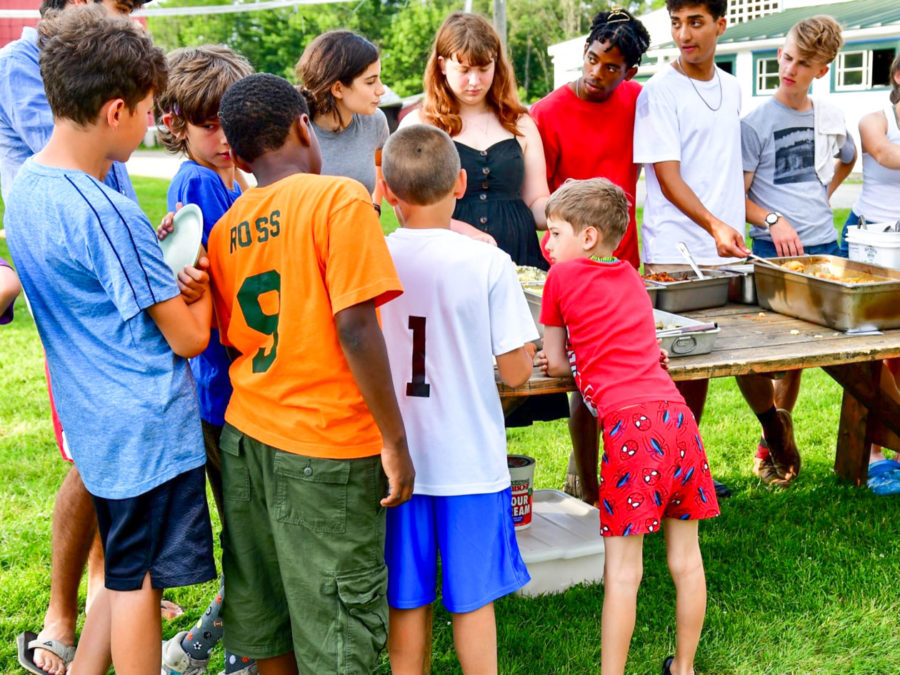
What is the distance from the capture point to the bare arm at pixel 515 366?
2385 millimetres

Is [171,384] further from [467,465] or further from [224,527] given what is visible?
[467,465]

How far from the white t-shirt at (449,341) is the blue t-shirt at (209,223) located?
505 mm

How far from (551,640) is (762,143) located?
234cm

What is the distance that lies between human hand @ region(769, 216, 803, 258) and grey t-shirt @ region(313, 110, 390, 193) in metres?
1.60

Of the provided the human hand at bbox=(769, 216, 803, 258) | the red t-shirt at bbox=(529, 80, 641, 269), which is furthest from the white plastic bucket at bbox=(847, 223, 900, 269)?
the red t-shirt at bbox=(529, 80, 641, 269)

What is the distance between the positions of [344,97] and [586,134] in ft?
3.37

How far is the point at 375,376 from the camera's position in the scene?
2.09 meters

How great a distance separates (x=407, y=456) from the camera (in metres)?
2.17

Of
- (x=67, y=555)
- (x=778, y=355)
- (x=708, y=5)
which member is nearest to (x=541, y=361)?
(x=778, y=355)

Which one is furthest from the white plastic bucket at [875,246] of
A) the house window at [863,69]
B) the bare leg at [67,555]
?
the house window at [863,69]

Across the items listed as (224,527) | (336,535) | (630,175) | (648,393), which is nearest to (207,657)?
(224,527)

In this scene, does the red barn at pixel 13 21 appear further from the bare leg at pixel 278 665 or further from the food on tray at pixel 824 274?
the bare leg at pixel 278 665

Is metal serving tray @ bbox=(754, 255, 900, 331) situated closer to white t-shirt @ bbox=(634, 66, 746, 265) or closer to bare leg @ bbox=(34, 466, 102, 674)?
white t-shirt @ bbox=(634, 66, 746, 265)

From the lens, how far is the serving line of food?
280 cm
